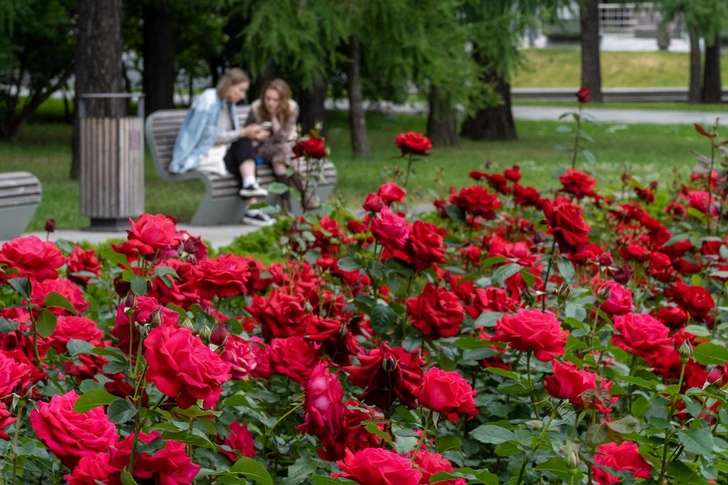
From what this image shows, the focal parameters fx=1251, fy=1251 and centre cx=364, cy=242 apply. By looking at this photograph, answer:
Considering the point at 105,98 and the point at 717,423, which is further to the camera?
the point at 105,98

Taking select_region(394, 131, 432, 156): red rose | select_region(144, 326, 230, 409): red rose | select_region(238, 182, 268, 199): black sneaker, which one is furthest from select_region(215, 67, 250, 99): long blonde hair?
select_region(144, 326, 230, 409): red rose

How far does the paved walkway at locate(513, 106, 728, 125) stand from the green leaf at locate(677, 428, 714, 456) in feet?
85.1

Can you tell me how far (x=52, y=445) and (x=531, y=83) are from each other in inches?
1701

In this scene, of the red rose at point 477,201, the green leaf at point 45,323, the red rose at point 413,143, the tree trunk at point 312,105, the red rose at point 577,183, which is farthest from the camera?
the tree trunk at point 312,105

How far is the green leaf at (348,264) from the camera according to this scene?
9.74 ft

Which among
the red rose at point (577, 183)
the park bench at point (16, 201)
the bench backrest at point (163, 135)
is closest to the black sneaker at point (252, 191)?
the bench backrest at point (163, 135)

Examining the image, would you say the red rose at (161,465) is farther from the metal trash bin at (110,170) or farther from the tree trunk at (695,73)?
the tree trunk at (695,73)

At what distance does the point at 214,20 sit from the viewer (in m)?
24.1

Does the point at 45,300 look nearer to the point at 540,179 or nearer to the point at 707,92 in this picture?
the point at 540,179

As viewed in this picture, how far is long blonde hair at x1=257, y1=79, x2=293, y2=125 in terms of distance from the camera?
9516 millimetres

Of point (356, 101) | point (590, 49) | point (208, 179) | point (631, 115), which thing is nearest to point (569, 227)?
point (208, 179)

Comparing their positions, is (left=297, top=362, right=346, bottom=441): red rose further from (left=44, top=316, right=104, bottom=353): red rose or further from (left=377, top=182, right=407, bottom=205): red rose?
(left=377, top=182, right=407, bottom=205): red rose

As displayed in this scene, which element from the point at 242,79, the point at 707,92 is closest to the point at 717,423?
the point at 242,79

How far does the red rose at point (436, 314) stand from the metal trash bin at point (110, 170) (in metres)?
6.46
